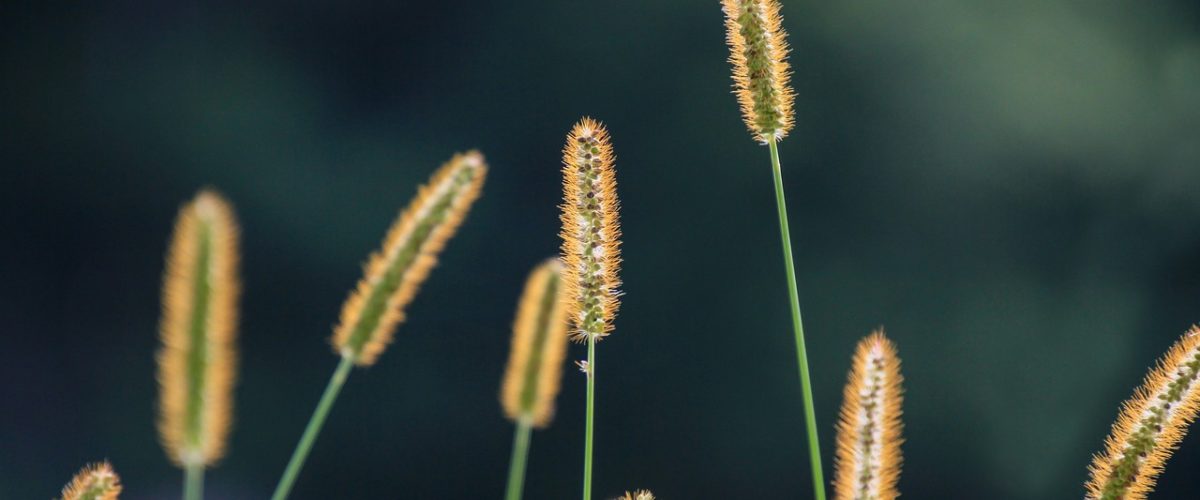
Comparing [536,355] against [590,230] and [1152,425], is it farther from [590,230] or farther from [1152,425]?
[1152,425]

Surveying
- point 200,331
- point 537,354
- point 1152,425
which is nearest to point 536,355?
point 537,354

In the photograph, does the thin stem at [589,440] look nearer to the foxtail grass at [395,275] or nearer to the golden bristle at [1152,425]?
the foxtail grass at [395,275]

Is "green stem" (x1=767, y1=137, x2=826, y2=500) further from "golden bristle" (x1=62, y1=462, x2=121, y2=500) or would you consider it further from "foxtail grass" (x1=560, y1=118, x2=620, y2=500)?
"golden bristle" (x1=62, y1=462, x2=121, y2=500)

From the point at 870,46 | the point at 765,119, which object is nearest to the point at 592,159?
the point at 765,119

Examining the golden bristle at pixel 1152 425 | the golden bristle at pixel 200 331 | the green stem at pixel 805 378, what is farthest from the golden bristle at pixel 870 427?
the golden bristle at pixel 200 331

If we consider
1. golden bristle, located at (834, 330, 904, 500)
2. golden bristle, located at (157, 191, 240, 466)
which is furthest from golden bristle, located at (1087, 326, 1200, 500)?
golden bristle, located at (157, 191, 240, 466)

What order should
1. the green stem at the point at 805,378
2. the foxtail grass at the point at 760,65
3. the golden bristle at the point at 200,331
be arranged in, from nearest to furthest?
the golden bristle at the point at 200,331, the green stem at the point at 805,378, the foxtail grass at the point at 760,65

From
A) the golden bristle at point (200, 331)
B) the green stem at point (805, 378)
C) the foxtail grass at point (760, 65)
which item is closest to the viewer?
the golden bristle at point (200, 331)
